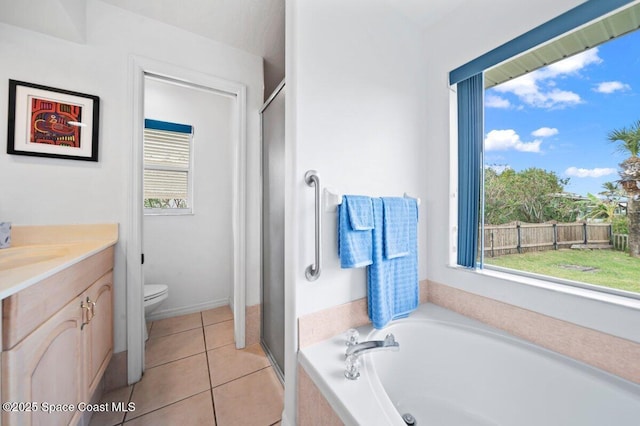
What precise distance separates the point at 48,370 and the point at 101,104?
1.45 m

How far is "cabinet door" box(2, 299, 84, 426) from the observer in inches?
26.7

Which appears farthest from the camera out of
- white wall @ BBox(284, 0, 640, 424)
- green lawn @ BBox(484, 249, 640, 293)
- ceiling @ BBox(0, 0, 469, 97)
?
ceiling @ BBox(0, 0, 469, 97)

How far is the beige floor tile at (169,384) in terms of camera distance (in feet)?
4.58

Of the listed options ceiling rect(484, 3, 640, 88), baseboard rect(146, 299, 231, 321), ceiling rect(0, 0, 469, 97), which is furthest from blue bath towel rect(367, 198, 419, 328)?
baseboard rect(146, 299, 231, 321)

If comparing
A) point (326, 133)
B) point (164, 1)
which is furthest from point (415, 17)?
point (164, 1)

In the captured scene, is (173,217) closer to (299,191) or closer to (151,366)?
(151,366)

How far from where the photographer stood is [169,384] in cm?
153

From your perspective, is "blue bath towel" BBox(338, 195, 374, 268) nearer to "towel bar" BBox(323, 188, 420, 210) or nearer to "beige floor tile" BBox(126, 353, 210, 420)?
"towel bar" BBox(323, 188, 420, 210)

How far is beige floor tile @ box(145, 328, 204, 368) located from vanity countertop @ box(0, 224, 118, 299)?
38.5 inches

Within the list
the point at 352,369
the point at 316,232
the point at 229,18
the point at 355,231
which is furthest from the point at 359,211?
the point at 229,18

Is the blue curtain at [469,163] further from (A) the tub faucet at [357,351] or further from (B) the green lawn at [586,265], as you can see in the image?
(A) the tub faucet at [357,351]

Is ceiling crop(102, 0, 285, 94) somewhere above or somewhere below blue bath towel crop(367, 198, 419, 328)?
above

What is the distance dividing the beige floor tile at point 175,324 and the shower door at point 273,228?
0.84 metres

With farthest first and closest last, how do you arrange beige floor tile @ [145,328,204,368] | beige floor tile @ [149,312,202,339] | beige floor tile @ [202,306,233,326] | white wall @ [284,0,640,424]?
1. beige floor tile @ [202,306,233,326]
2. beige floor tile @ [149,312,202,339]
3. beige floor tile @ [145,328,204,368]
4. white wall @ [284,0,640,424]
